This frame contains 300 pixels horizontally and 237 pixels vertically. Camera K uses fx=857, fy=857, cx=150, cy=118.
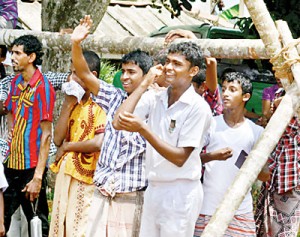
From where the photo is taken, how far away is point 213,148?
17.4 ft

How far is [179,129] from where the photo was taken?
15.1 ft

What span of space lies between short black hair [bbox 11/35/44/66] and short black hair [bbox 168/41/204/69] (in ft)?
5.11

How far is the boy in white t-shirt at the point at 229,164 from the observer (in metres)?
5.26

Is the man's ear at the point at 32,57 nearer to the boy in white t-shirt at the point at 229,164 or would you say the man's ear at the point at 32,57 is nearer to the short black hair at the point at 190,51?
the boy in white t-shirt at the point at 229,164

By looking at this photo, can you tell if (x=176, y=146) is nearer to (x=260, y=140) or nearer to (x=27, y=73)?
(x=260, y=140)

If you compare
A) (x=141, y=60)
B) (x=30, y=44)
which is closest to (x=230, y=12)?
(x=30, y=44)

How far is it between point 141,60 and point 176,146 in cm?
83

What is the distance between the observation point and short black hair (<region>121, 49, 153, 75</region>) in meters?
5.20

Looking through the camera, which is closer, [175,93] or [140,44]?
[175,93]

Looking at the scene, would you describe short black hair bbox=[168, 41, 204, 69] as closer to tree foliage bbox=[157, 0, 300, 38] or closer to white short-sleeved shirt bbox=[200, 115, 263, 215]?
white short-sleeved shirt bbox=[200, 115, 263, 215]

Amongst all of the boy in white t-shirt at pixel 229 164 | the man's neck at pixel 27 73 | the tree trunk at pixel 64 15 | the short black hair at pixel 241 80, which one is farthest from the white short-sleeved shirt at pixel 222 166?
the tree trunk at pixel 64 15

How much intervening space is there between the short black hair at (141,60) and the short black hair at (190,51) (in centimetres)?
49

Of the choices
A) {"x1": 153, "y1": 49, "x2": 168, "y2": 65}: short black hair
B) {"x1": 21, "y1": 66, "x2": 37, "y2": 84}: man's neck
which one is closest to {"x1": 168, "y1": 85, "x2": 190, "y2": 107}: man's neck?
{"x1": 153, "y1": 49, "x2": 168, "y2": 65}: short black hair

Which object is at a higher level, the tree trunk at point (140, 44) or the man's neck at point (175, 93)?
the tree trunk at point (140, 44)
